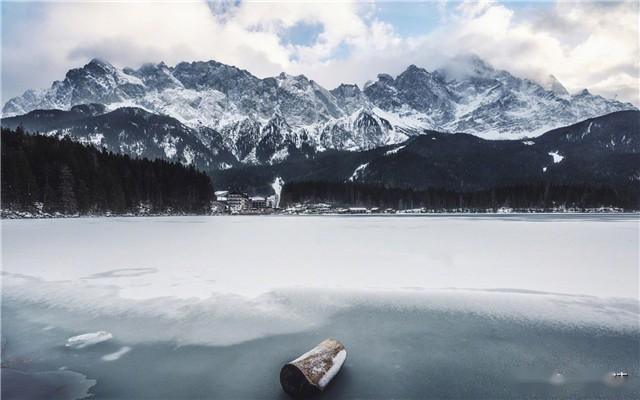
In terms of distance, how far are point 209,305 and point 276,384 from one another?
6976mm

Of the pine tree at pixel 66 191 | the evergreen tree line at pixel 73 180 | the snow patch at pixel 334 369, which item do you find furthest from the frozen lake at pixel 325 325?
the pine tree at pixel 66 191

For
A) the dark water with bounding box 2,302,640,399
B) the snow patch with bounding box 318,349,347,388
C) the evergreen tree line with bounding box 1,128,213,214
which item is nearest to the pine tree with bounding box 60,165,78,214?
the evergreen tree line with bounding box 1,128,213,214

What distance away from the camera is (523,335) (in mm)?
12164

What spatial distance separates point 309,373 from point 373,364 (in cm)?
220

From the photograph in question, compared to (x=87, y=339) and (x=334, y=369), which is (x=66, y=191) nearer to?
(x=87, y=339)

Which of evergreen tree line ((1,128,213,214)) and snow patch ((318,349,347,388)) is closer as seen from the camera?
snow patch ((318,349,347,388))

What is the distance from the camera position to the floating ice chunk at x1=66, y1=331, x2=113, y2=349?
444 inches

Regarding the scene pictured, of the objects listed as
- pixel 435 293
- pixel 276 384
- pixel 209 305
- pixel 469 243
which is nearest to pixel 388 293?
pixel 435 293

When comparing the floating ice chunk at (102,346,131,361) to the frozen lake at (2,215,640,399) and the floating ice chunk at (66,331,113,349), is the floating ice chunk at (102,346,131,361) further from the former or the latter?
the floating ice chunk at (66,331,113,349)

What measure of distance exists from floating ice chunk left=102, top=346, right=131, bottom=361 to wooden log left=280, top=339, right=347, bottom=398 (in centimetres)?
505

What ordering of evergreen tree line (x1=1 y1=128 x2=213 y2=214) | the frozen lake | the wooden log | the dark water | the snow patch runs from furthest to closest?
evergreen tree line (x1=1 y1=128 x2=213 y2=214)
the frozen lake
the snow patch
the dark water
the wooden log

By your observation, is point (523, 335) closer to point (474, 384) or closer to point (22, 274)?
point (474, 384)

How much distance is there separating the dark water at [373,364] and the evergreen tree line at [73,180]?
81.7 meters

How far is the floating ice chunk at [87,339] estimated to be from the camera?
11282 mm
